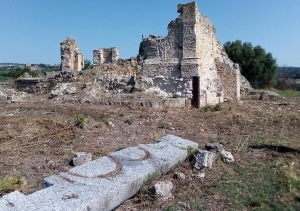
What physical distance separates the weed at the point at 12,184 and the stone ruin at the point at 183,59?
8.31 metres

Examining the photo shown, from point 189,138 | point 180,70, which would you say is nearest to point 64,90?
point 180,70

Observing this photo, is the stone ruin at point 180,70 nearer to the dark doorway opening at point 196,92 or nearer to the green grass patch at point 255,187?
the dark doorway opening at point 196,92

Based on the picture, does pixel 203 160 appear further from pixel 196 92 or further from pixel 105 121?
pixel 196 92

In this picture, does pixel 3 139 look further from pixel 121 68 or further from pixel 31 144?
pixel 121 68

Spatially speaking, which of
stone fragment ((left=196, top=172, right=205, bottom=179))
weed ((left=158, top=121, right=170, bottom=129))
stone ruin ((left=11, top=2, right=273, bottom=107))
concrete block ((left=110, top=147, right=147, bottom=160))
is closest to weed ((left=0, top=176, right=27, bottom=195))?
concrete block ((left=110, top=147, right=147, bottom=160))

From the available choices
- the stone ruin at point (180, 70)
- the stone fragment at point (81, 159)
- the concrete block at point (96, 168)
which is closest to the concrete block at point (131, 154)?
the concrete block at point (96, 168)

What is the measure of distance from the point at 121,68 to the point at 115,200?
1106cm

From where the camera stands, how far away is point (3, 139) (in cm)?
666

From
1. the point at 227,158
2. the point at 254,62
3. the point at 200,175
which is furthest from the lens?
the point at 254,62

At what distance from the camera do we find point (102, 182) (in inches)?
159

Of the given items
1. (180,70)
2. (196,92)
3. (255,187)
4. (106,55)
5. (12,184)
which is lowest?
(255,187)

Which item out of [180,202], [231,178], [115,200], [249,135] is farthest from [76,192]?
[249,135]

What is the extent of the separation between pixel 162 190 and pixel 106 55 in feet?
46.5

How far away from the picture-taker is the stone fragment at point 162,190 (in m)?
4.14
